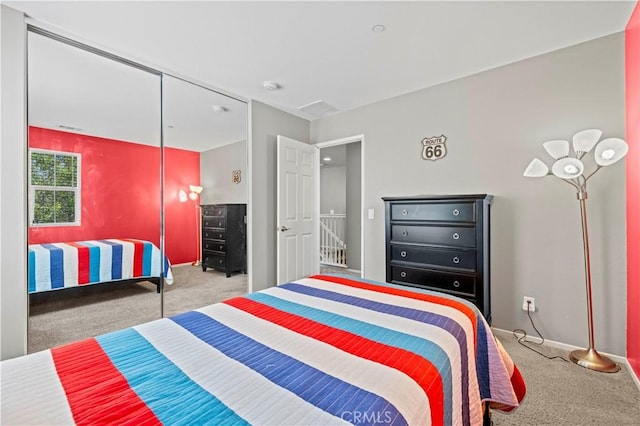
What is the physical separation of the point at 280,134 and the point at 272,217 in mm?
1193

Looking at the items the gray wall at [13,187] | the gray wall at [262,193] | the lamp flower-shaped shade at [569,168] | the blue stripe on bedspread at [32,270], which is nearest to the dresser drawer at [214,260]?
the gray wall at [262,193]

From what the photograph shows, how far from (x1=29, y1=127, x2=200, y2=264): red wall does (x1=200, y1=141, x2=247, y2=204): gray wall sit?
0.42ft

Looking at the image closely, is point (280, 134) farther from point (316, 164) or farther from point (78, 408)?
point (78, 408)

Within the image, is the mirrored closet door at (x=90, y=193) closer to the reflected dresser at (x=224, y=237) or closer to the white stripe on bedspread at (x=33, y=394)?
the reflected dresser at (x=224, y=237)

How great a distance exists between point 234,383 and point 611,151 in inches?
110

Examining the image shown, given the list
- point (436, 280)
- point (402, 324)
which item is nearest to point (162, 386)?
point (402, 324)

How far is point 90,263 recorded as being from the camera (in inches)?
106

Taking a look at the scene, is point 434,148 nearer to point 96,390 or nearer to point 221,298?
point 221,298

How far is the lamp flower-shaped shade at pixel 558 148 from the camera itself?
2.29m

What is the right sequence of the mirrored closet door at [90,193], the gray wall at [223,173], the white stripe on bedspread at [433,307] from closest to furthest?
the white stripe on bedspread at [433,307], the mirrored closet door at [90,193], the gray wall at [223,173]

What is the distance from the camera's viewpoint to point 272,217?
13.0 feet

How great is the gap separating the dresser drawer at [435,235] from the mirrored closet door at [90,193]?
251 cm

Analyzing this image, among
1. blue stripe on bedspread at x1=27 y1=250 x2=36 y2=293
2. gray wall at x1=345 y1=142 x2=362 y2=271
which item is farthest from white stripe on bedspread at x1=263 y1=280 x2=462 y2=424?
gray wall at x1=345 y1=142 x2=362 y2=271

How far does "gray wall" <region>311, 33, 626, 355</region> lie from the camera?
2352mm
